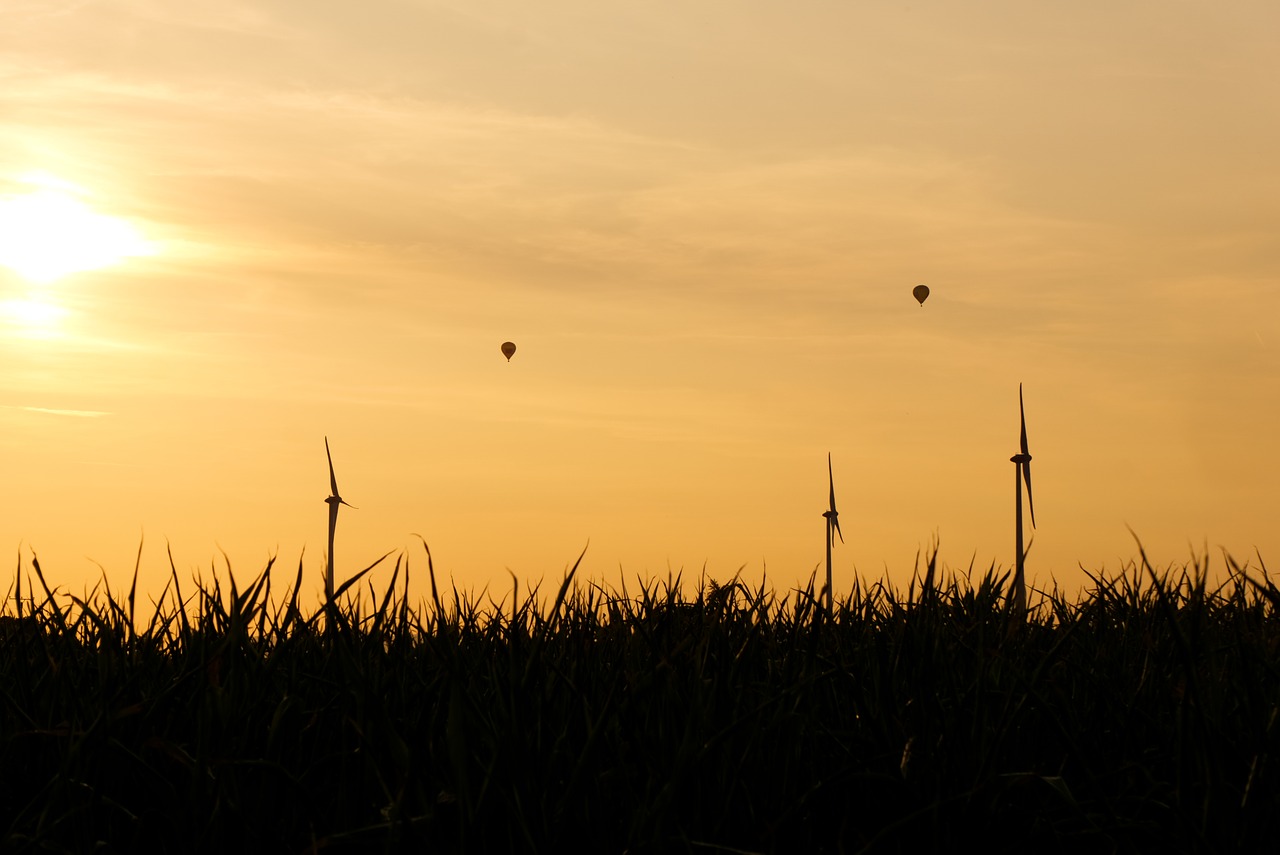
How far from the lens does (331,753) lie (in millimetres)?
9508

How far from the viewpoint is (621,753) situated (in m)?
8.96

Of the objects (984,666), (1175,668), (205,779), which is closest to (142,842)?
(205,779)

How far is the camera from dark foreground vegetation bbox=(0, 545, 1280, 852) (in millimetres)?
8227

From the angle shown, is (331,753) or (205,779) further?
(331,753)

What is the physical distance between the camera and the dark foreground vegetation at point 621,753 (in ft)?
27.0

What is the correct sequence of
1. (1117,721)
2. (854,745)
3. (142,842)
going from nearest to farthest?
(142,842) → (854,745) → (1117,721)

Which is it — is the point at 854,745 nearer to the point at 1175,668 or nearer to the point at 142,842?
the point at 1175,668

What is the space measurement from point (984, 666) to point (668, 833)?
9.52ft

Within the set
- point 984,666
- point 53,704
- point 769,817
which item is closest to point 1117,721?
point 984,666

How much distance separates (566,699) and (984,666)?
10.1 ft

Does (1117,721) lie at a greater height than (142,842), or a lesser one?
greater

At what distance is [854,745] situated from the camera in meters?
9.75

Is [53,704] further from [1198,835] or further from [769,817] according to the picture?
[1198,835]

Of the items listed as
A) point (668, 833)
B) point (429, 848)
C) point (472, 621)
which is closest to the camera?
point (429, 848)
